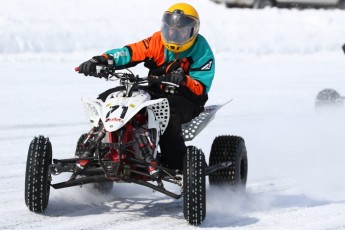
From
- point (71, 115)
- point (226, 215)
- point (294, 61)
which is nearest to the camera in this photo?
point (226, 215)

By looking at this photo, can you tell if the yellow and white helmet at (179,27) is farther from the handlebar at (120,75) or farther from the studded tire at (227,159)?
the studded tire at (227,159)

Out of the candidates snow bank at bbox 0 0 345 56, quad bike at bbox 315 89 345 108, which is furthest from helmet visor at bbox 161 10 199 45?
snow bank at bbox 0 0 345 56

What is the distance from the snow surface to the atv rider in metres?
0.65

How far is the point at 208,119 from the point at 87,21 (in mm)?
12146

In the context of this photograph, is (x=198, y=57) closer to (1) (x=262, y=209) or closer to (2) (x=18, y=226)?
(1) (x=262, y=209)

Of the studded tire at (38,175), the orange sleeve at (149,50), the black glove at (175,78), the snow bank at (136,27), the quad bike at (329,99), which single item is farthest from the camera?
the snow bank at (136,27)

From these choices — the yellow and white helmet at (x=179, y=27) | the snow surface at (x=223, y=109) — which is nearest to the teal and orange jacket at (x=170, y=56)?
the yellow and white helmet at (x=179, y=27)

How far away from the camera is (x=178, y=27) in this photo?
733cm

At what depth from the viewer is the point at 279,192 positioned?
8.17m

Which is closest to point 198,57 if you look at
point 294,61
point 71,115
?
point 71,115

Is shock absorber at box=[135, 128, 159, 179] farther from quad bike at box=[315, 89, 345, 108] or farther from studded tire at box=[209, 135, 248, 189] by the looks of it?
quad bike at box=[315, 89, 345, 108]

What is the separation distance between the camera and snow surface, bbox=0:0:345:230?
23.3ft

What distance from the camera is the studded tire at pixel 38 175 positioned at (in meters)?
6.59

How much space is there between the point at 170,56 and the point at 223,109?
5761 millimetres
